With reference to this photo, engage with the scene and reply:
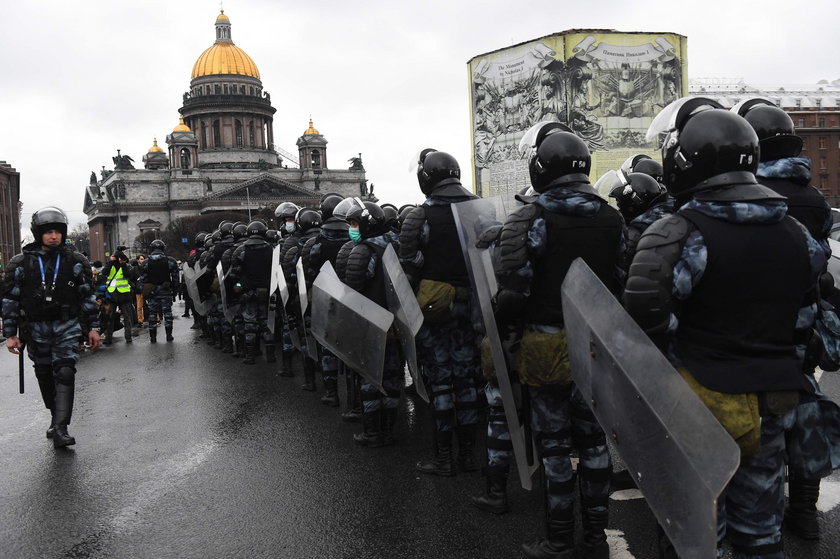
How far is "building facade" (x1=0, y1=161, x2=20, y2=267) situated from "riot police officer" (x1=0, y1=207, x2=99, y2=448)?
5240 centimetres

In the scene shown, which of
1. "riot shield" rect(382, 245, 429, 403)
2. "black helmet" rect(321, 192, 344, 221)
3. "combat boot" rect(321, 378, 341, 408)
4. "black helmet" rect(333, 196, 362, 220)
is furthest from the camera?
"black helmet" rect(321, 192, 344, 221)

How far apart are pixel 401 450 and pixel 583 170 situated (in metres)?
2.96

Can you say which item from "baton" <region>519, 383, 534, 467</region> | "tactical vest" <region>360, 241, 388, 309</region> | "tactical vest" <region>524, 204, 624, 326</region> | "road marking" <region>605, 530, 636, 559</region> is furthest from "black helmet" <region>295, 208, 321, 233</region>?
"road marking" <region>605, 530, 636, 559</region>

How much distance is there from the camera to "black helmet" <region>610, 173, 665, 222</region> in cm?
513

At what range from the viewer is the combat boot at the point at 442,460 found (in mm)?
5004

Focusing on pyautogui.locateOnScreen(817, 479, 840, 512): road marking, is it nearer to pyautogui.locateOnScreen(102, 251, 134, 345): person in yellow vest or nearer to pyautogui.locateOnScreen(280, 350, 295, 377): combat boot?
pyautogui.locateOnScreen(280, 350, 295, 377): combat boot

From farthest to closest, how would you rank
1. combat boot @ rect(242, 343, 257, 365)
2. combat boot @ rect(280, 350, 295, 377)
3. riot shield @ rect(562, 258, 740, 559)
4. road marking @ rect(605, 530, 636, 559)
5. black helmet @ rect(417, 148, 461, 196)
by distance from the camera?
combat boot @ rect(242, 343, 257, 365) < combat boot @ rect(280, 350, 295, 377) < black helmet @ rect(417, 148, 461, 196) < road marking @ rect(605, 530, 636, 559) < riot shield @ rect(562, 258, 740, 559)

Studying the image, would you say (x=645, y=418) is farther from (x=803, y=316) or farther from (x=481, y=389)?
(x=481, y=389)

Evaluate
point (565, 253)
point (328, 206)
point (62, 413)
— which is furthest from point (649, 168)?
point (62, 413)

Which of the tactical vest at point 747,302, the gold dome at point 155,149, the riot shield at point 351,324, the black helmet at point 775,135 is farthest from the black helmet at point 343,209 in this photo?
the gold dome at point 155,149

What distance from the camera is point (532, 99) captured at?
1179 inches

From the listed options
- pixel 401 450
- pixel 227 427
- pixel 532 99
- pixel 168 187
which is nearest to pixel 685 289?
pixel 401 450

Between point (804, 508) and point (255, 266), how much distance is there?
300 inches

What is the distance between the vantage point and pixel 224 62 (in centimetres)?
8238
